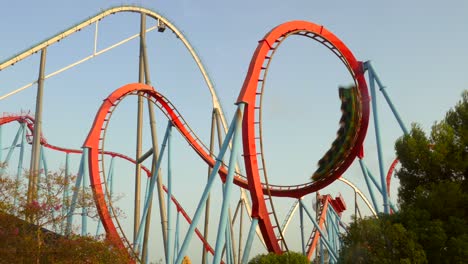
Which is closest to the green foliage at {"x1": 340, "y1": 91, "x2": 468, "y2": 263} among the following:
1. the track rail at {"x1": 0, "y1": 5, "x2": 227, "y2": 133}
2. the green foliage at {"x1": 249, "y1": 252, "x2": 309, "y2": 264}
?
the green foliage at {"x1": 249, "y1": 252, "x2": 309, "y2": 264}

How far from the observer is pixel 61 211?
40.0 feet

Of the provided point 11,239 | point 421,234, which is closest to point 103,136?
point 11,239

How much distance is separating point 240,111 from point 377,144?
4706 mm

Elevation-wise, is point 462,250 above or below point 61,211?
below

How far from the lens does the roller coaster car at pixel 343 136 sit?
18.2 m

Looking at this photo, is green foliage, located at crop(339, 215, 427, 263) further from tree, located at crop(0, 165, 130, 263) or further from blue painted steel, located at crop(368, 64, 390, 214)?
tree, located at crop(0, 165, 130, 263)

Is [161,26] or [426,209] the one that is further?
[161,26]

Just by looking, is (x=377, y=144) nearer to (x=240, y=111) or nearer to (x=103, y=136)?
(x=240, y=111)

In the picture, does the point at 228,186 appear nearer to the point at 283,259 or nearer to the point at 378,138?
the point at 283,259

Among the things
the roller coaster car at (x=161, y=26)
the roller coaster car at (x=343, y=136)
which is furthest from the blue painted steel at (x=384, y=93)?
the roller coaster car at (x=161, y=26)

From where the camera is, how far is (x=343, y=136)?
1884 centimetres

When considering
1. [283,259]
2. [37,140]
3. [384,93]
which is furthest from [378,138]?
[37,140]

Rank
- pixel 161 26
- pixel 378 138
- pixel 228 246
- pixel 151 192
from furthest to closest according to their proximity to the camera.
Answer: pixel 161 26, pixel 228 246, pixel 151 192, pixel 378 138

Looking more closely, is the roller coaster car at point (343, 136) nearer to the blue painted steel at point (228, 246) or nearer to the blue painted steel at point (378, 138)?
the blue painted steel at point (378, 138)
